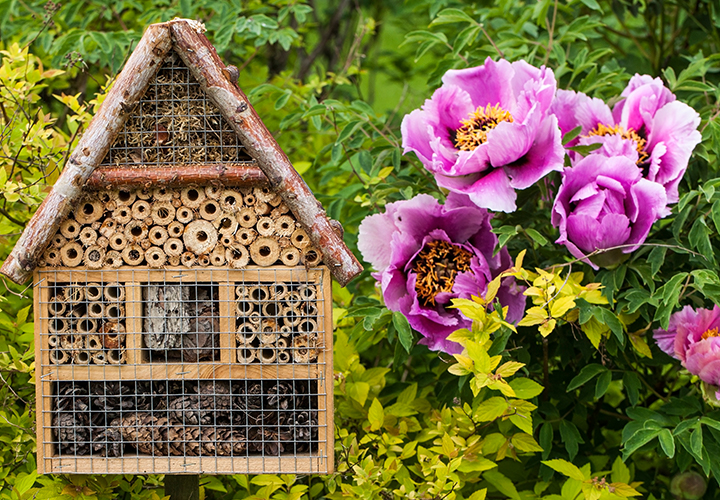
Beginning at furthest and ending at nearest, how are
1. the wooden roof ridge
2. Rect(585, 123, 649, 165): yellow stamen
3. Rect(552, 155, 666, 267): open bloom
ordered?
1. Rect(585, 123, 649, 165): yellow stamen
2. Rect(552, 155, 666, 267): open bloom
3. the wooden roof ridge

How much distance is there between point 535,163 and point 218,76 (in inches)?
20.9

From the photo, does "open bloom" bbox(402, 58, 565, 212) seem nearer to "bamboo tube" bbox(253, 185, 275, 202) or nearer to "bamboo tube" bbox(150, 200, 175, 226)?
"bamboo tube" bbox(253, 185, 275, 202)

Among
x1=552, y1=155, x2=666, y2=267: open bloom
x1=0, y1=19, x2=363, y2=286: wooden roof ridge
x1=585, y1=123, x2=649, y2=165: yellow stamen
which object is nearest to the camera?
x1=0, y1=19, x2=363, y2=286: wooden roof ridge

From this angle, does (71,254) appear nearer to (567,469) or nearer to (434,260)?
(434,260)

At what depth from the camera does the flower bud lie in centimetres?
129

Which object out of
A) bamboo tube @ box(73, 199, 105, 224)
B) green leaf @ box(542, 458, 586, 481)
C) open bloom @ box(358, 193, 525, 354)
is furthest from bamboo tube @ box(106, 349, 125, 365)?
green leaf @ box(542, 458, 586, 481)

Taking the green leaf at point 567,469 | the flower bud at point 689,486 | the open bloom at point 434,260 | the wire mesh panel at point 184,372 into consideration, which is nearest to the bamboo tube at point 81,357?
the wire mesh panel at point 184,372

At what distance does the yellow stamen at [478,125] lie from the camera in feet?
3.76

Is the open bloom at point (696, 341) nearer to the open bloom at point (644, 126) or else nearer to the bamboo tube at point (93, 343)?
the open bloom at point (644, 126)

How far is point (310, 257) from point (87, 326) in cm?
37

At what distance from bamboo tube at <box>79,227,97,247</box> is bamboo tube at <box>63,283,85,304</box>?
0.07 meters

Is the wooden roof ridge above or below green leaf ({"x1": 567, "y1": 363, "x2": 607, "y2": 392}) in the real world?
above

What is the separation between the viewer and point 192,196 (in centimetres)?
101

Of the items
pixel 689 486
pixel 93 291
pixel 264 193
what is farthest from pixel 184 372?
pixel 689 486
